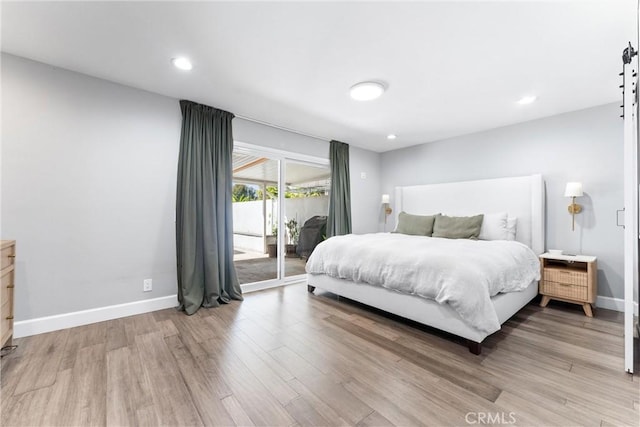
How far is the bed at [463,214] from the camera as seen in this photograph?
2143 millimetres

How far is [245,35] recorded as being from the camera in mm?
1941

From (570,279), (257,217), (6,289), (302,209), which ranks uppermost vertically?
(302,209)

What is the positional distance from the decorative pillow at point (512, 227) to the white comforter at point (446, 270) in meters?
0.39

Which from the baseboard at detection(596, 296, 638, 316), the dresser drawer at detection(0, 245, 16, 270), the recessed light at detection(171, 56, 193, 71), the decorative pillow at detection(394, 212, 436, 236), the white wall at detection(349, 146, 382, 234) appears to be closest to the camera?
the dresser drawer at detection(0, 245, 16, 270)

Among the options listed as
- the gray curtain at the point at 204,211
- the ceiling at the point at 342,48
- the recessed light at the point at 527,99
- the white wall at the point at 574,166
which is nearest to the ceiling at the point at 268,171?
the gray curtain at the point at 204,211

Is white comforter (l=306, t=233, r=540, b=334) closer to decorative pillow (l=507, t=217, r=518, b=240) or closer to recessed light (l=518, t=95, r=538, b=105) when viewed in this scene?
decorative pillow (l=507, t=217, r=518, b=240)

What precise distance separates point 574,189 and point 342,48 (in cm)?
306

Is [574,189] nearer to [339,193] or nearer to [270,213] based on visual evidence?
[339,193]

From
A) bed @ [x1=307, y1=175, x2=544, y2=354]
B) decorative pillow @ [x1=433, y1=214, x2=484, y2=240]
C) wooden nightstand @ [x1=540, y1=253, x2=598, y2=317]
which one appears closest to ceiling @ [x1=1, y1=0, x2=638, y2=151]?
bed @ [x1=307, y1=175, x2=544, y2=354]

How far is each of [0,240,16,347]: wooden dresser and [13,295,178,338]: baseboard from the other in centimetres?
18

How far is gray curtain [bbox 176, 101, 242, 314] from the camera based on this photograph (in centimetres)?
292

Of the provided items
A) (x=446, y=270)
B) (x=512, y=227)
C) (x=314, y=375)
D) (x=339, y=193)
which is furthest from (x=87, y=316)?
(x=512, y=227)

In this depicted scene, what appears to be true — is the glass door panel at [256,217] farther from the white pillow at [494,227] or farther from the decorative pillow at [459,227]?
the white pillow at [494,227]

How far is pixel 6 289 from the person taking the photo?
6.29 feet
